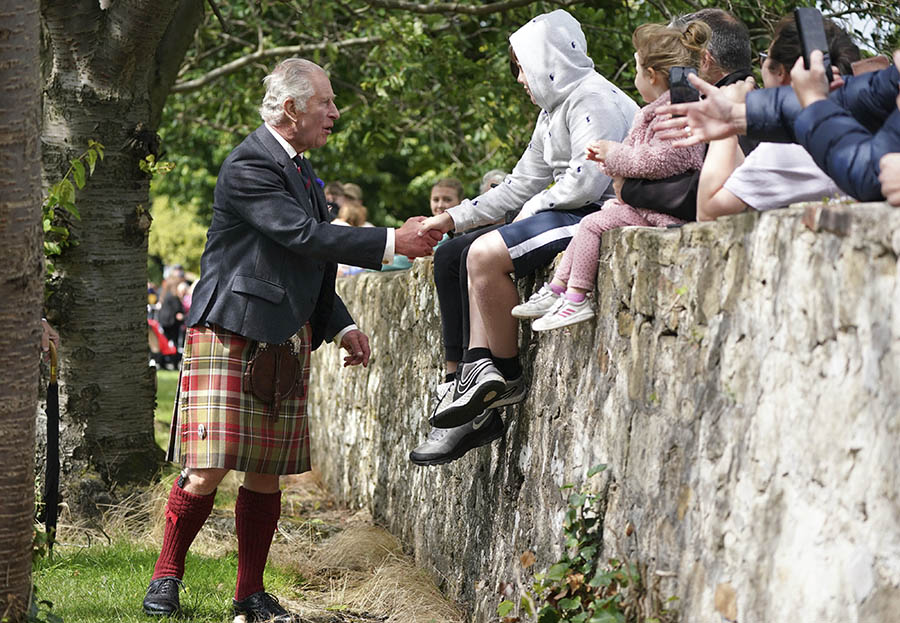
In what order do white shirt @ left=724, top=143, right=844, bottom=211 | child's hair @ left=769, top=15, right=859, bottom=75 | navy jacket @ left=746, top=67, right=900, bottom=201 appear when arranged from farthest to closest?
child's hair @ left=769, top=15, right=859, bottom=75, white shirt @ left=724, top=143, right=844, bottom=211, navy jacket @ left=746, top=67, right=900, bottom=201

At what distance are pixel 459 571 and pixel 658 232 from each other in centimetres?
229

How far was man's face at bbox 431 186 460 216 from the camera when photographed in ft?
29.4

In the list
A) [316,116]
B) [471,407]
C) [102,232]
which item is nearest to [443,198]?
[102,232]

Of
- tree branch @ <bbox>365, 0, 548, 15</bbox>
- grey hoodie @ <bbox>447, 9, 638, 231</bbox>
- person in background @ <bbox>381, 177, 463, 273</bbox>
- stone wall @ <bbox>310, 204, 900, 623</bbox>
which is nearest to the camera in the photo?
stone wall @ <bbox>310, 204, 900, 623</bbox>

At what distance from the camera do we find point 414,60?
1048cm

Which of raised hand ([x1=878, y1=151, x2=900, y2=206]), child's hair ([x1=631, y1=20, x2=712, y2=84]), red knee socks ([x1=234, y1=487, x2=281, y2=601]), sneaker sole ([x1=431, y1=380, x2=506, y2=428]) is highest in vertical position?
child's hair ([x1=631, y1=20, x2=712, y2=84])

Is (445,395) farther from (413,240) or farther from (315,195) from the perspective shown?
(315,195)

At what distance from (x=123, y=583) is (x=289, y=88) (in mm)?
2351

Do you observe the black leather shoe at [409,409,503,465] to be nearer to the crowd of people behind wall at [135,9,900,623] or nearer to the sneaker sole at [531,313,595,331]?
the crowd of people behind wall at [135,9,900,623]

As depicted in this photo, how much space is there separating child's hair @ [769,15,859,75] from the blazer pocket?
2.19m

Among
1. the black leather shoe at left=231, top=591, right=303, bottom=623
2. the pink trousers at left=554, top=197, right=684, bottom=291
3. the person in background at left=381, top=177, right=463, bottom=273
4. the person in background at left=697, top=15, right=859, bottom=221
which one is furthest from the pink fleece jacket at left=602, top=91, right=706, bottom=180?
the person in background at left=381, top=177, right=463, bottom=273

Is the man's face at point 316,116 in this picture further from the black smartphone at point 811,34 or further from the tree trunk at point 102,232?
the black smartphone at point 811,34

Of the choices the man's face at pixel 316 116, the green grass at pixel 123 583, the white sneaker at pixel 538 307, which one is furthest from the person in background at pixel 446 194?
the white sneaker at pixel 538 307

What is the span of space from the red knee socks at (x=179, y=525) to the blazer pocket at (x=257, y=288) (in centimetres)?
87
